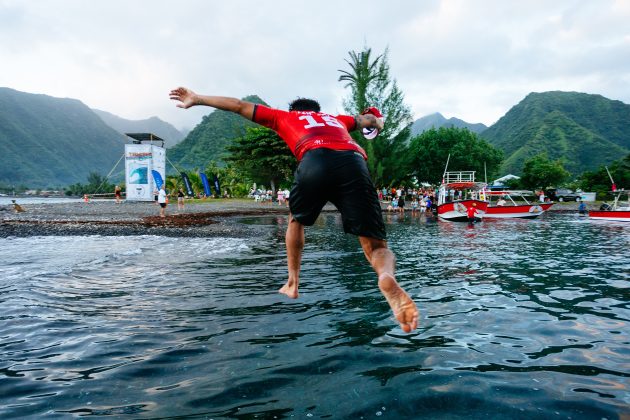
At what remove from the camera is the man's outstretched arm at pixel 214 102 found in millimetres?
3936

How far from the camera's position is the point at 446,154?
204ft

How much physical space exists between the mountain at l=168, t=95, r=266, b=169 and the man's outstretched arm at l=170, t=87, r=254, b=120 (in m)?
165

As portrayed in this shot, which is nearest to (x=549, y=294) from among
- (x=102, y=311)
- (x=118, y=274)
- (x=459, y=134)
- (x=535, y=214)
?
(x=102, y=311)

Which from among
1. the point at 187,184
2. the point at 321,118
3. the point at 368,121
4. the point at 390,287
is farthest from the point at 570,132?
the point at 390,287

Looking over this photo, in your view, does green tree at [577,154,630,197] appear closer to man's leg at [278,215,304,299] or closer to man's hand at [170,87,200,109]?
man's leg at [278,215,304,299]

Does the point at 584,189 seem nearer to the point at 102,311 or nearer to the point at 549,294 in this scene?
the point at 549,294

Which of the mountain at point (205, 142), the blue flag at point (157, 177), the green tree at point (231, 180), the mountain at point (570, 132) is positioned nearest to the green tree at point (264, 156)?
the green tree at point (231, 180)

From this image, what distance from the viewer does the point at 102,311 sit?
511cm

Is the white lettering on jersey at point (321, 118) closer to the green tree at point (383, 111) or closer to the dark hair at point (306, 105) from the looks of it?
the dark hair at point (306, 105)

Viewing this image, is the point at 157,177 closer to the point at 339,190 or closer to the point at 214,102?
the point at 214,102

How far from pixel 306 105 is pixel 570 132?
18101 centimetres

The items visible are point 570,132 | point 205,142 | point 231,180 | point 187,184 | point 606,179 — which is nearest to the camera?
point 187,184

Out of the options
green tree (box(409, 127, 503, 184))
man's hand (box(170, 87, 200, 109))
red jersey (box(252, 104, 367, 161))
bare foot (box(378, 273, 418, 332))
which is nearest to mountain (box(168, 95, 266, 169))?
green tree (box(409, 127, 503, 184))

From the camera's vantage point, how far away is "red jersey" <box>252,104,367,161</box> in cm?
362
